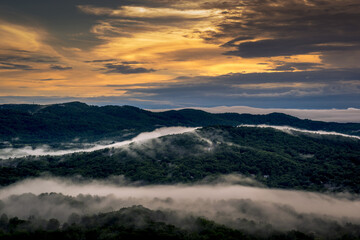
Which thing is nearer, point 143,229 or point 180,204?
point 143,229

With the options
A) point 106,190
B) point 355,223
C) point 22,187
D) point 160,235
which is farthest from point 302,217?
point 22,187

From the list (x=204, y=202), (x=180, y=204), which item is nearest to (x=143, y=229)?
(x=180, y=204)

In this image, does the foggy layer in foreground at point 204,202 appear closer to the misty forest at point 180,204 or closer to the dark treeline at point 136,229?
the misty forest at point 180,204

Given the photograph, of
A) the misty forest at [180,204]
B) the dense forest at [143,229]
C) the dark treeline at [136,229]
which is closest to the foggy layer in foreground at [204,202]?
the misty forest at [180,204]

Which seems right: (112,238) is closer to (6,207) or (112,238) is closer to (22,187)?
(6,207)

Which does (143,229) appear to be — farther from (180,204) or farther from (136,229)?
(180,204)

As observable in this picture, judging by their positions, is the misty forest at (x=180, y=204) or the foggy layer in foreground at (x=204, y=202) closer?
the misty forest at (x=180, y=204)
